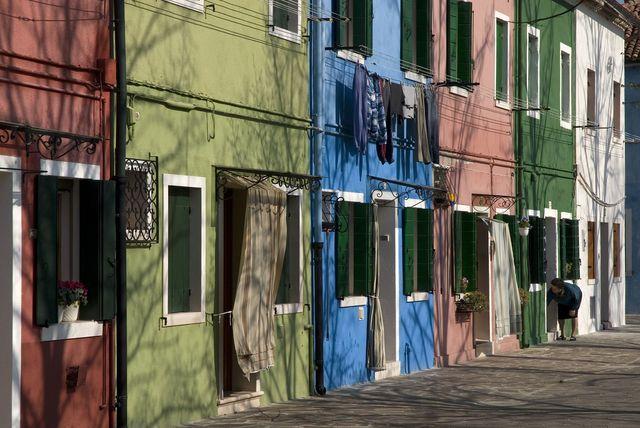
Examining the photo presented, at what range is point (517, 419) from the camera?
622 inches

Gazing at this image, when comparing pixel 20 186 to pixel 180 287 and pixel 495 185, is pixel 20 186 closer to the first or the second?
pixel 180 287

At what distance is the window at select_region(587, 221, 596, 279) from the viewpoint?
32.8m

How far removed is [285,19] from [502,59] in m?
9.55

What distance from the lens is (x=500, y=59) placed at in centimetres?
2666

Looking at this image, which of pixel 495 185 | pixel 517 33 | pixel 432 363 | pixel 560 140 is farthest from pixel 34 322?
pixel 560 140

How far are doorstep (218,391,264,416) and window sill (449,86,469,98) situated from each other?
8307 mm

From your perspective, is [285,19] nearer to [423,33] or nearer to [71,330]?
[423,33]

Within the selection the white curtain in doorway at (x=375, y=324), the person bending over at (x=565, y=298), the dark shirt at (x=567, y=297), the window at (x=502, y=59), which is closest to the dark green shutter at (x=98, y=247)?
the white curtain in doorway at (x=375, y=324)

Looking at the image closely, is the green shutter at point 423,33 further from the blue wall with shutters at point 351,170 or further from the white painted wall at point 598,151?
the white painted wall at point 598,151

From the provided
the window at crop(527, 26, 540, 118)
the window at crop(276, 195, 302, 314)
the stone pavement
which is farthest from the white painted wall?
the window at crop(276, 195, 302, 314)

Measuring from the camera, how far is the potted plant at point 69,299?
13.1 metres

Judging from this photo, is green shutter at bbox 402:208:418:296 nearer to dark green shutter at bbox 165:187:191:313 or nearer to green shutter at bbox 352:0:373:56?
green shutter at bbox 352:0:373:56

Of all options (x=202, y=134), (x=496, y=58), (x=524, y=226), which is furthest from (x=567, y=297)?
(x=202, y=134)

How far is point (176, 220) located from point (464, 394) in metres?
5.24
